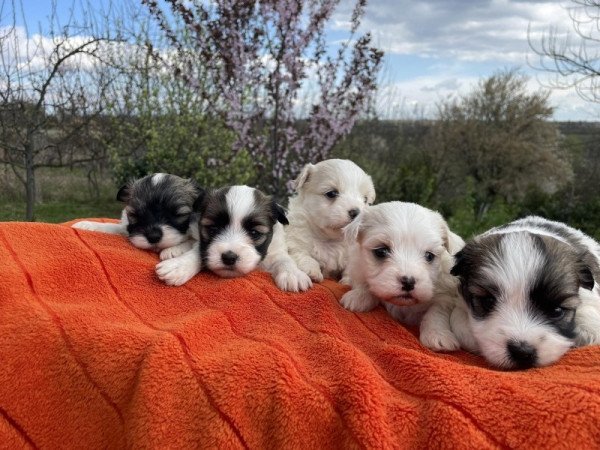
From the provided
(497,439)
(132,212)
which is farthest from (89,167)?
(497,439)

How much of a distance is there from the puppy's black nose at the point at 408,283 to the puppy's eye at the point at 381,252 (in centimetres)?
34

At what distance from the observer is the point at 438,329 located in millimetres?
3004

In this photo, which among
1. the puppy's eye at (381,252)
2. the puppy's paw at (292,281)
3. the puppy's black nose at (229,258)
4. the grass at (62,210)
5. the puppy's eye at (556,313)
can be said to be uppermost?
the puppy's eye at (381,252)

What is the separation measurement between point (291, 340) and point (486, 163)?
82.8 feet

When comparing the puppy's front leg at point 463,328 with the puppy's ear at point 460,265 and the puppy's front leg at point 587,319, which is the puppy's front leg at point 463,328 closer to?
the puppy's ear at point 460,265

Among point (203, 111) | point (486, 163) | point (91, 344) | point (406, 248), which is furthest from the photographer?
point (486, 163)

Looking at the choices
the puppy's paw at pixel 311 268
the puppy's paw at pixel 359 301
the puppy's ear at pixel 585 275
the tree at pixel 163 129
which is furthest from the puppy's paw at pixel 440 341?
the tree at pixel 163 129

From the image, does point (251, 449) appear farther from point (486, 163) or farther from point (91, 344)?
point (486, 163)

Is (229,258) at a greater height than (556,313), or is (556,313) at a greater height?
(556,313)

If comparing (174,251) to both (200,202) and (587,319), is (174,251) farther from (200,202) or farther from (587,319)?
(587,319)

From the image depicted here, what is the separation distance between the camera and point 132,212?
13.6ft

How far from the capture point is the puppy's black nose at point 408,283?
316 cm

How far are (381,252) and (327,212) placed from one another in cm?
131

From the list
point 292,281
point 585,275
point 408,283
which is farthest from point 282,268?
point 585,275
